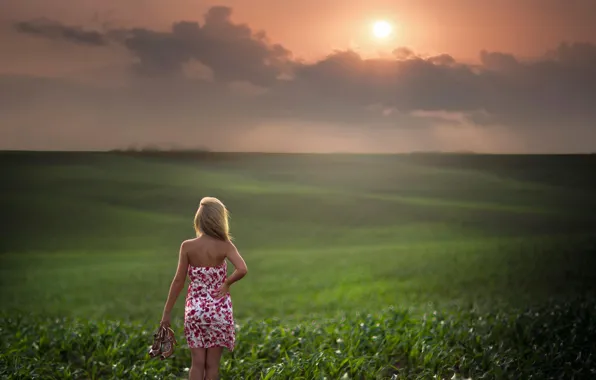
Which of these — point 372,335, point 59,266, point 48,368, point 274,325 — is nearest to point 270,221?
point 59,266

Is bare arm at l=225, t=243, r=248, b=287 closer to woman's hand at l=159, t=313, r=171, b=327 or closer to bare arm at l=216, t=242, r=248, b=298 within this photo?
bare arm at l=216, t=242, r=248, b=298

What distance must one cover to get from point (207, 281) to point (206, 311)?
20 cm

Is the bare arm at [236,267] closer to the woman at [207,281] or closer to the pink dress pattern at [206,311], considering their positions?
the woman at [207,281]

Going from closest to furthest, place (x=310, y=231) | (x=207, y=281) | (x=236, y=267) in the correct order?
(x=236, y=267), (x=207, y=281), (x=310, y=231)

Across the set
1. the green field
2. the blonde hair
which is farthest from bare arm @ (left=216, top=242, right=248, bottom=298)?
the green field

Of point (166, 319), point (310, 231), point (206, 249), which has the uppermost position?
point (206, 249)

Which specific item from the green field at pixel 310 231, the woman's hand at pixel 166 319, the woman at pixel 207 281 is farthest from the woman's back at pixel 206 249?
the green field at pixel 310 231

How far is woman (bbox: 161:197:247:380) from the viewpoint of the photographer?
15.2 ft

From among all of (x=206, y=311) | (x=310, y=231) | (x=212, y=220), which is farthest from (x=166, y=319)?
(x=310, y=231)

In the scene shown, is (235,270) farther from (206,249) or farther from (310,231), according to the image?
(310,231)

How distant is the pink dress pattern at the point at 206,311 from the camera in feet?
15.4

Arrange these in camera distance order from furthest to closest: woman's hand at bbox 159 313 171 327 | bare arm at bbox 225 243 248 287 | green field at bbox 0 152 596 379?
green field at bbox 0 152 596 379, woman's hand at bbox 159 313 171 327, bare arm at bbox 225 243 248 287

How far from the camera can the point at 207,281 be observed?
185 inches

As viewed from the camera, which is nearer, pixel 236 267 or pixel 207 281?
pixel 236 267
